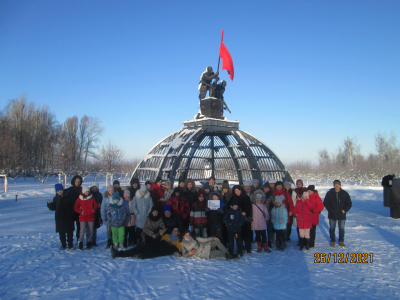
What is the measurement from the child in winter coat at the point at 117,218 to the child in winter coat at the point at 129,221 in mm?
211

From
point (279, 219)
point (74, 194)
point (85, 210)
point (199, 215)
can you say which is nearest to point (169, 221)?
point (199, 215)

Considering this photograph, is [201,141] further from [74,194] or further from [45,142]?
[45,142]

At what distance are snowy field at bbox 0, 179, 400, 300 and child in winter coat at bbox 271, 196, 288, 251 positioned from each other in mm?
207

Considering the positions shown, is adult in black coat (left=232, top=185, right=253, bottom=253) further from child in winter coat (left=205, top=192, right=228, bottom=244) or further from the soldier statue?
the soldier statue

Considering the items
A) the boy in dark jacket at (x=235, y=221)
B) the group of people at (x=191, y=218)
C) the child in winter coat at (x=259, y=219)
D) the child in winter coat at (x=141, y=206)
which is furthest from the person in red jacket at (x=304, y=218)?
the child in winter coat at (x=141, y=206)

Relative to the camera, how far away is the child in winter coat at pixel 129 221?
5809 mm

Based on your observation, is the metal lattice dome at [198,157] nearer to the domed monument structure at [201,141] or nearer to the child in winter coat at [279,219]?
the domed monument structure at [201,141]

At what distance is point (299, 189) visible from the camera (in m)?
6.45

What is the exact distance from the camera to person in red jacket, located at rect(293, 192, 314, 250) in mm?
5578

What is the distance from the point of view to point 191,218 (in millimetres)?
5543

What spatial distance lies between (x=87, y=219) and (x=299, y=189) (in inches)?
188

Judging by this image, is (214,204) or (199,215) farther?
(199,215)
